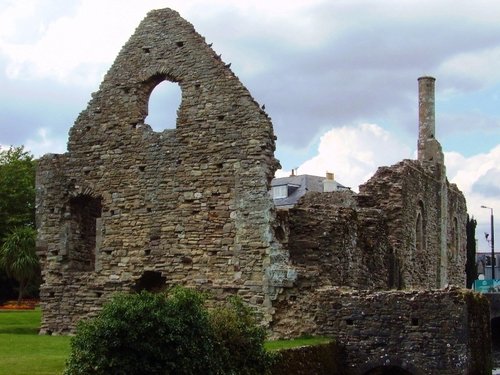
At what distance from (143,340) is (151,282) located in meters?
9.16

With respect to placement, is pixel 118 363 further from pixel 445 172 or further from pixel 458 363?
pixel 445 172

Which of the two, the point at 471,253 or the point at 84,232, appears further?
the point at 471,253

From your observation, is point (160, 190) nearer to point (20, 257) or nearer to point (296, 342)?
point (296, 342)

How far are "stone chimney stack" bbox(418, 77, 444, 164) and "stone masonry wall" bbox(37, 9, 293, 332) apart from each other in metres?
19.3

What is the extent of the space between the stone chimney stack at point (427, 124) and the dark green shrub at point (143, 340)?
2679 centimetres

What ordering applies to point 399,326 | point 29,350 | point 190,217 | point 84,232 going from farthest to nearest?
point 84,232 < point 190,217 < point 399,326 < point 29,350

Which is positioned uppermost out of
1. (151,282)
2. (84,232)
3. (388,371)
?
(84,232)

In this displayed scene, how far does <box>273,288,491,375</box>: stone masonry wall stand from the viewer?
19250mm

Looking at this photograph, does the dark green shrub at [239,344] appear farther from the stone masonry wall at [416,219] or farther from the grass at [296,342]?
the stone masonry wall at [416,219]

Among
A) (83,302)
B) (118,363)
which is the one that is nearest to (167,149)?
(83,302)

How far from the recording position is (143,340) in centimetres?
1326

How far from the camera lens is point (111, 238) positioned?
22.5m

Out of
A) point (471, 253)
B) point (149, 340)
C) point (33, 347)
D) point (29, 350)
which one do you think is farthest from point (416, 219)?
point (471, 253)

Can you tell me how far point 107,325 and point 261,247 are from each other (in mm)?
7913
